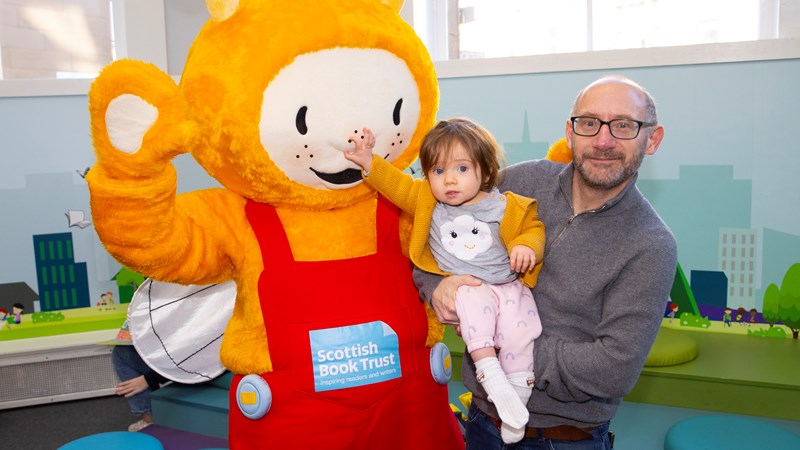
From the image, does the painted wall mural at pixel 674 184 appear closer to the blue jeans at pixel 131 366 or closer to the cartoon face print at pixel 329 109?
the blue jeans at pixel 131 366

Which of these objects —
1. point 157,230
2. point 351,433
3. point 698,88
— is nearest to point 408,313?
point 351,433

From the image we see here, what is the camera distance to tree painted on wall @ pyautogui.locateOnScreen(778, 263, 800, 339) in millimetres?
3141

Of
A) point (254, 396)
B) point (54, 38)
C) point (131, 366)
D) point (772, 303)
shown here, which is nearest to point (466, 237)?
point (254, 396)

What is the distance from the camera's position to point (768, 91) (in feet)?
10.2

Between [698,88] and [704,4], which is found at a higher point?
[704,4]

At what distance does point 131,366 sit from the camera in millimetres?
3398

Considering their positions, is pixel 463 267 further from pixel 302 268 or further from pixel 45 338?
pixel 45 338

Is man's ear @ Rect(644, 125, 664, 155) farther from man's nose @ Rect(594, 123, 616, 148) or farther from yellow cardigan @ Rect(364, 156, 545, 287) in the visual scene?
yellow cardigan @ Rect(364, 156, 545, 287)

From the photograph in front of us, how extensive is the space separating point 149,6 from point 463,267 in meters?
2.96

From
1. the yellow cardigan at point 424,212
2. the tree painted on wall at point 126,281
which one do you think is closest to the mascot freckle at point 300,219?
the yellow cardigan at point 424,212

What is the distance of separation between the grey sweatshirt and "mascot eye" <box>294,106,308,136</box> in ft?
1.53

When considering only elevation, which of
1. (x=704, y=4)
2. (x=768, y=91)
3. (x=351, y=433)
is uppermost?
(x=704, y=4)

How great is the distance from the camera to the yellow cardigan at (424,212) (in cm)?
160

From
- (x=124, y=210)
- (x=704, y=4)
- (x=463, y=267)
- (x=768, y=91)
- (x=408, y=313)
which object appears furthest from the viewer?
(x=704, y=4)
